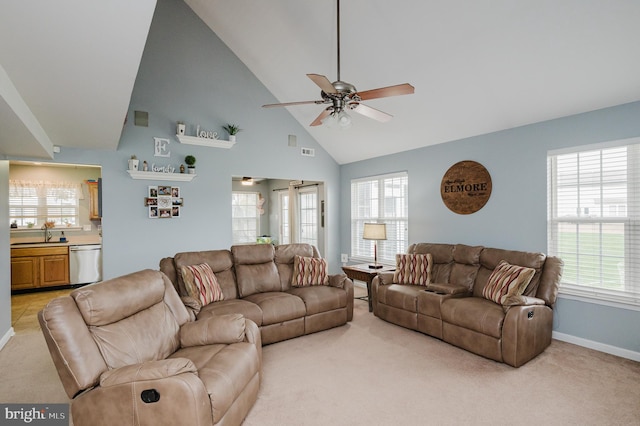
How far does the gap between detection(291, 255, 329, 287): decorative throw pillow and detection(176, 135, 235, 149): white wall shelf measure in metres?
2.24

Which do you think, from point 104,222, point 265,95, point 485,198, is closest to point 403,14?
point 485,198

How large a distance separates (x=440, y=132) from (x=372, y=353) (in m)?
3.19

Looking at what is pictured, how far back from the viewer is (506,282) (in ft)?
11.6

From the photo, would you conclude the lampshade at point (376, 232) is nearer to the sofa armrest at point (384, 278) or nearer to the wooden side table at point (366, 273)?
the wooden side table at point (366, 273)

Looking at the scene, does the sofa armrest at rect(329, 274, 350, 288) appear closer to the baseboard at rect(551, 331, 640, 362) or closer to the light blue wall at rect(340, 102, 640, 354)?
the light blue wall at rect(340, 102, 640, 354)

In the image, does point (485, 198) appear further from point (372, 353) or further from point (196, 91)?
point (196, 91)

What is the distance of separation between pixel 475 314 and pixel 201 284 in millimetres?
2831

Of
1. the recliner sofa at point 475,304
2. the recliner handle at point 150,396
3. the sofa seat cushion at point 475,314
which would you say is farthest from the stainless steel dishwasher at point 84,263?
the sofa seat cushion at point 475,314

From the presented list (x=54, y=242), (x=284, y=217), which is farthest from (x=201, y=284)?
(x=284, y=217)

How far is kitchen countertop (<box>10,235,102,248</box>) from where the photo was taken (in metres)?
6.02

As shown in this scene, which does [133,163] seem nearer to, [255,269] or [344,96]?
[255,269]

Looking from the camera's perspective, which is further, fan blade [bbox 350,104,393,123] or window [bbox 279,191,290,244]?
window [bbox 279,191,290,244]

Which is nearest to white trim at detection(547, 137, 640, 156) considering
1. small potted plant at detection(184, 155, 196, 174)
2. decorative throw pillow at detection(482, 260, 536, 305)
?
decorative throw pillow at detection(482, 260, 536, 305)

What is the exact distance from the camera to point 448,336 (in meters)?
3.64
